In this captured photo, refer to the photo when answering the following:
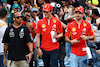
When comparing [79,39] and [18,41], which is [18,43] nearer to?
[18,41]

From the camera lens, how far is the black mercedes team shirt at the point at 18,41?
20.6 ft

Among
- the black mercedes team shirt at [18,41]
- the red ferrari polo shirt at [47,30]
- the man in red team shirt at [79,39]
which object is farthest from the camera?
the red ferrari polo shirt at [47,30]

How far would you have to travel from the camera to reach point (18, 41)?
6.27 meters

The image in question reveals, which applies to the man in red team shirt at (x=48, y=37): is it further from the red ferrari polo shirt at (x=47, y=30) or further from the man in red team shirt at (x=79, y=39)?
the man in red team shirt at (x=79, y=39)

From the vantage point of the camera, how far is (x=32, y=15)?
1014 cm

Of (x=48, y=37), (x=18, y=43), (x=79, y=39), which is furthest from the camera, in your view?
(x=48, y=37)

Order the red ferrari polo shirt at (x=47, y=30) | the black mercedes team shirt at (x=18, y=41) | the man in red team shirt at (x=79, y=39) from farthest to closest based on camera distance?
the red ferrari polo shirt at (x=47, y=30) < the man in red team shirt at (x=79, y=39) < the black mercedes team shirt at (x=18, y=41)

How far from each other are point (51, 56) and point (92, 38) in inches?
55.6

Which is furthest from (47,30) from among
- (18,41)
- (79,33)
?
(18,41)

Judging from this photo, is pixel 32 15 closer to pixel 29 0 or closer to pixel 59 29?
pixel 59 29

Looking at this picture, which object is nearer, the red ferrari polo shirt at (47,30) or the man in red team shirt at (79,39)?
the man in red team shirt at (79,39)

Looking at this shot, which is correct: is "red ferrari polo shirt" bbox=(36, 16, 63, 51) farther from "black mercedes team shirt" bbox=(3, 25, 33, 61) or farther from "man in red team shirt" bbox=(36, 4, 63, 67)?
"black mercedes team shirt" bbox=(3, 25, 33, 61)

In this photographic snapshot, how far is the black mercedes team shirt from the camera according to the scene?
627cm

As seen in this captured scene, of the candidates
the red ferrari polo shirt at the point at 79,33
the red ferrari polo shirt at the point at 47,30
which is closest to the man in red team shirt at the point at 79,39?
the red ferrari polo shirt at the point at 79,33
